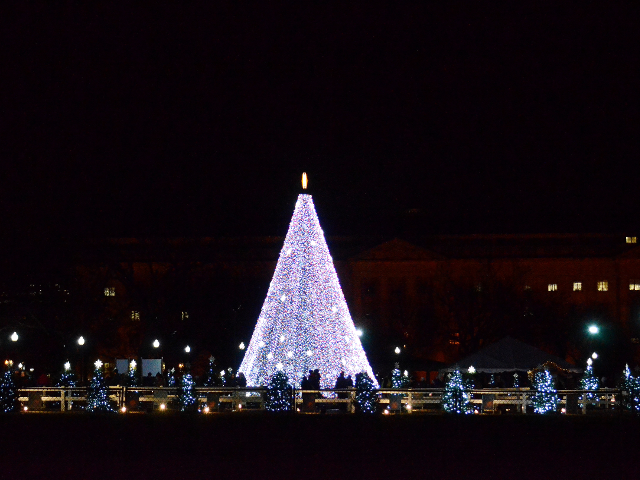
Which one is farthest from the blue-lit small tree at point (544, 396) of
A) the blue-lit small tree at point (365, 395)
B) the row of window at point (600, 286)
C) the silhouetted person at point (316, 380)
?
the row of window at point (600, 286)

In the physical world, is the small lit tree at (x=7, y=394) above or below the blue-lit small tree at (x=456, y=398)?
above

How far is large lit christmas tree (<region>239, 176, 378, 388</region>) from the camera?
116 ft

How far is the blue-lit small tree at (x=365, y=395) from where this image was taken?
3309cm

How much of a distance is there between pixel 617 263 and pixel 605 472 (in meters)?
91.6

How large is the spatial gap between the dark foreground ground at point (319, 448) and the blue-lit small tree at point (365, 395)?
3668mm

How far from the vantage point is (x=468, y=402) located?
33.9m

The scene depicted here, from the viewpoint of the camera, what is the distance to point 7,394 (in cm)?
3444

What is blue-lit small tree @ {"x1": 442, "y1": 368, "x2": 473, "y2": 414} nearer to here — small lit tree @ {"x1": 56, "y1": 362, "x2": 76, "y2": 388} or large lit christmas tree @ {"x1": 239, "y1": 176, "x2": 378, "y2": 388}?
large lit christmas tree @ {"x1": 239, "y1": 176, "x2": 378, "y2": 388}

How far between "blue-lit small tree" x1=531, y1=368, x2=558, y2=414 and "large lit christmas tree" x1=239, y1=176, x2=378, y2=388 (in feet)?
16.2

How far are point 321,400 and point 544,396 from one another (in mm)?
6468

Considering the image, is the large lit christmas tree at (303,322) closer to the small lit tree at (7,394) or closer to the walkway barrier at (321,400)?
the walkway barrier at (321,400)

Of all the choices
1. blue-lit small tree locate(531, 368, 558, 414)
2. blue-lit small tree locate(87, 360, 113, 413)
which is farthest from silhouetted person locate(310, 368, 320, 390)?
blue-lit small tree locate(531, 368, 558, 414)

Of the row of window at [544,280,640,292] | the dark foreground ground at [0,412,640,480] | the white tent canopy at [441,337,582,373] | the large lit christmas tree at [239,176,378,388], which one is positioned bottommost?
the dark foreground ground at [0,412,640,480]

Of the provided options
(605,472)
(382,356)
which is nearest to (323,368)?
(605,472)
